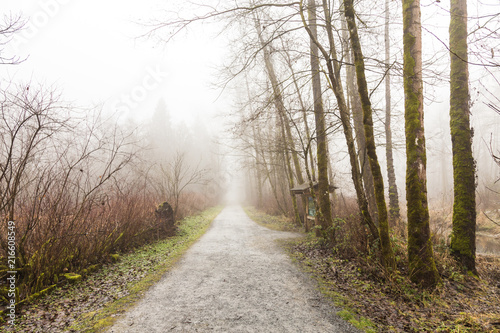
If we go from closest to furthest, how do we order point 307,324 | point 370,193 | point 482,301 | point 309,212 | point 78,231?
point 307,324 < point 482,301 < point 78,231 < point 370,193 < point 309,212

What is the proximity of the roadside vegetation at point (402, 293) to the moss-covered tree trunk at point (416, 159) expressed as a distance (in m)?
0.36

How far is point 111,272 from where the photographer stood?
5441 mm

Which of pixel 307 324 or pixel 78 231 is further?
pixel 78 231

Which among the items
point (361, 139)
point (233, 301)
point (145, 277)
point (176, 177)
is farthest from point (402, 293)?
point (176, 177)

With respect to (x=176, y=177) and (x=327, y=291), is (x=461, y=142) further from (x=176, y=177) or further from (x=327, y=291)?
(x=176, y=177)

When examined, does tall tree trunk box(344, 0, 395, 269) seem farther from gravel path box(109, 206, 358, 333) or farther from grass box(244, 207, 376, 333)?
gravel path box(109, 206, 358, 333)

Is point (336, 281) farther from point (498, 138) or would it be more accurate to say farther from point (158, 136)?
point (158, 136)

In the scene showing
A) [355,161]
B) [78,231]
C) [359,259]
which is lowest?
[359,259]

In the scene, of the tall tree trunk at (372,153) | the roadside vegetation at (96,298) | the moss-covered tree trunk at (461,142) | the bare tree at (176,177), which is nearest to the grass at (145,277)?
the roadside vegetation at (96,298)

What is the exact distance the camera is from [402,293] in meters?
3.88

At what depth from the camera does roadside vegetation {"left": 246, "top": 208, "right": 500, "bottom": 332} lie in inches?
124

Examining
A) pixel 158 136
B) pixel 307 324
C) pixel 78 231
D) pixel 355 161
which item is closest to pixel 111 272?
pixel 78 231

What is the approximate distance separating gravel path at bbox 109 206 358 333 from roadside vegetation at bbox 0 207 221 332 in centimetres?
29

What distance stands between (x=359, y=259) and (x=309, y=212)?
5.34 meters
